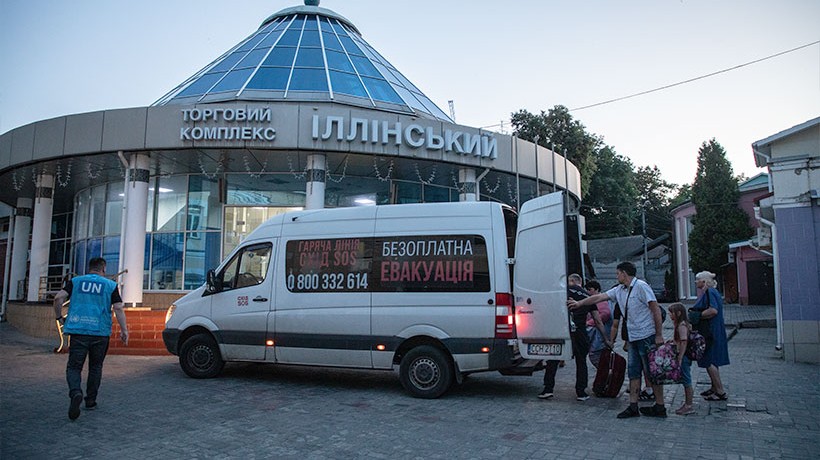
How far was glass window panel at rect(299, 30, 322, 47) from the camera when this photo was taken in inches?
827

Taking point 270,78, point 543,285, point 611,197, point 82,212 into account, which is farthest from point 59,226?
point 611,197

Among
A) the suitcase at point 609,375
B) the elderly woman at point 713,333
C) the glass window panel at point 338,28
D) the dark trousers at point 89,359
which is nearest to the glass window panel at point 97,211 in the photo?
the glass window panel at point 338,28

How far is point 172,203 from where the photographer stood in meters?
17.0

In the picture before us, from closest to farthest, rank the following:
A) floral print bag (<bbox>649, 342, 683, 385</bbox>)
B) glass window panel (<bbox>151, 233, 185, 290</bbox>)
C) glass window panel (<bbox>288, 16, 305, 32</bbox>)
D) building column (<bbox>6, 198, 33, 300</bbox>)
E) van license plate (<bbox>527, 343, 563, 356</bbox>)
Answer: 1. floral print bag (<bbox>649, 342, 683, 385</bbox>)
2. van license plate (<bbox>527, 343, 563, 356</bbox>)
3. glass window panel (<bbox>151, 233, 185, 290</bbox>)
4. building column (<bbox>6, 198, 33, 300</bbox>)
5. glass window panel (<bbox>288, 16, 305, 32</bbox>)

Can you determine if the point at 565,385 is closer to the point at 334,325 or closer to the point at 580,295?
the point at 580,295

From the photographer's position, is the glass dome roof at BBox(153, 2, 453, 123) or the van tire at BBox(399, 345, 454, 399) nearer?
the van tire at BBox(399, 345, 454, 399)

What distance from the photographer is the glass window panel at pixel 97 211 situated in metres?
18.5

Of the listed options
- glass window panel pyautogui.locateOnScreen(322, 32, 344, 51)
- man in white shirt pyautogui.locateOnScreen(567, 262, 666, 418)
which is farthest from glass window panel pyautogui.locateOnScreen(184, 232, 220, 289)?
man in white shirt pyautogui.locateOnScreen(567, 262, 666, 418)

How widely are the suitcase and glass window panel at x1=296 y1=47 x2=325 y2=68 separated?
49.9 ft

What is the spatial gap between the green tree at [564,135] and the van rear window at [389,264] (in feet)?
87.8

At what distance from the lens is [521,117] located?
3519 cm

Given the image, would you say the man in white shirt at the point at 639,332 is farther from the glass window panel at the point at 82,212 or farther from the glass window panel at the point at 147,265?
the glass window panel at the point at 82,212

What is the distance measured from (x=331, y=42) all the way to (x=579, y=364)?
17675 millimetres

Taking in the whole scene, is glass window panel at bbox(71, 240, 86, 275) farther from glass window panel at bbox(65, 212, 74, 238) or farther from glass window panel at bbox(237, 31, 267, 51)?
glass window panel at bbox(237, 31, 267, 51)
